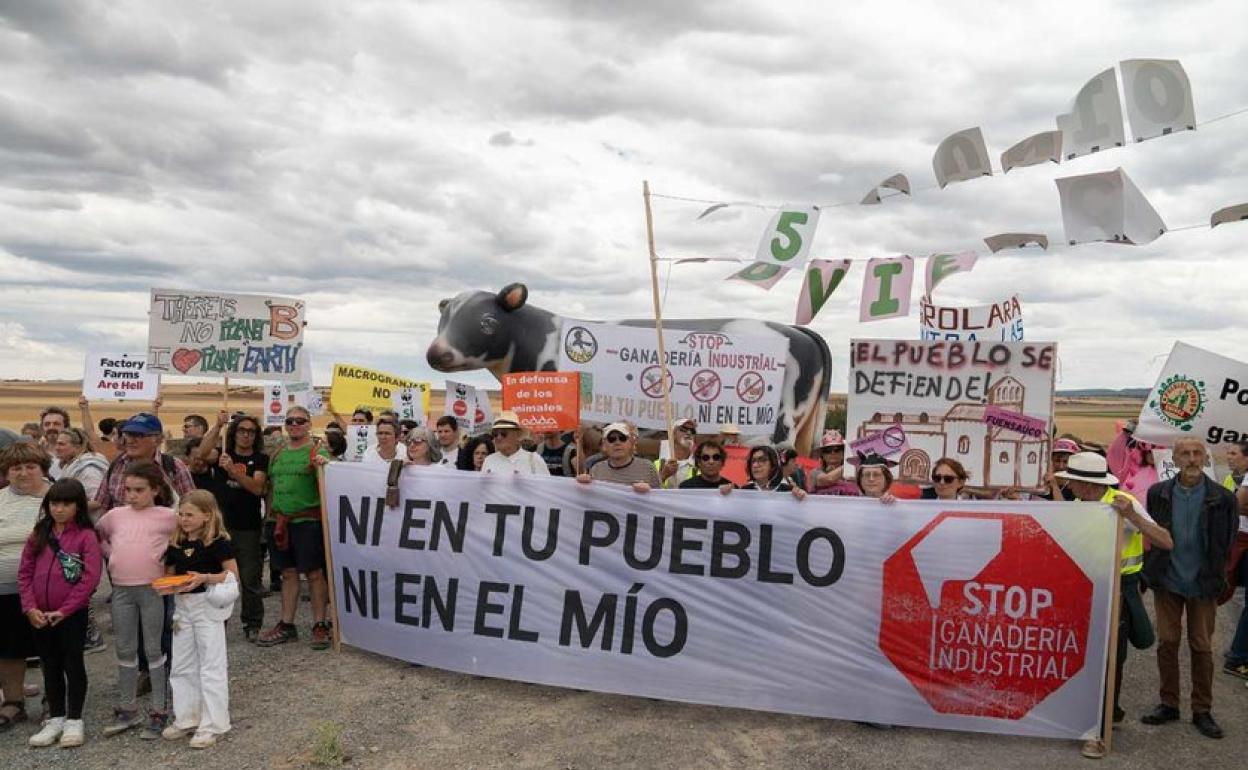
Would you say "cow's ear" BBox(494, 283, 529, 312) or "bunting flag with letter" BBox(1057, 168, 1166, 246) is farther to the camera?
"cow's ear" BBox(494, 283, 529, 312)

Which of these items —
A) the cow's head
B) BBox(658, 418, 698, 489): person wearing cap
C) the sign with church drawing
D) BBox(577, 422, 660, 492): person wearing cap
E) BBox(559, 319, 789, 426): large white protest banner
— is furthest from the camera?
the cow's head

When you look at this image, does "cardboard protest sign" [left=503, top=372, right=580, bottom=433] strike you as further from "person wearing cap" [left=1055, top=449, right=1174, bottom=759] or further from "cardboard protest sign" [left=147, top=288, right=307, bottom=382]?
"cardboard protest sign" [left=147, top=288, right=307, bottom=382]

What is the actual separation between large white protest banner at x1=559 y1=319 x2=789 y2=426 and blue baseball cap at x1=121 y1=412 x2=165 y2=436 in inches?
253

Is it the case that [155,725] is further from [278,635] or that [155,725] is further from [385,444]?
[385,444]

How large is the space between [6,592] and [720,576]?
13.7 ft

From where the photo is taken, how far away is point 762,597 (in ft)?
17.3

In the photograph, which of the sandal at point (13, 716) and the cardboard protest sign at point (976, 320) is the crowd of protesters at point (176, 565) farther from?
the cardboard protest sign at point (976, 320)

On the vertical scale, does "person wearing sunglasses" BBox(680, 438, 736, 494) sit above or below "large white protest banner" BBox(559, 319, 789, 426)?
below

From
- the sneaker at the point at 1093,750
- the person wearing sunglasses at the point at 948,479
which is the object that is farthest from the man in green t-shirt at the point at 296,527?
the sneaker at the point at 1093,750

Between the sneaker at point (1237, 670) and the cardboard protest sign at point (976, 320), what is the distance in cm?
423

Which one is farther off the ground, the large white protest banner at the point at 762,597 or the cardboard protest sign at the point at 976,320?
the cardboard protest sign at the point at 976,320

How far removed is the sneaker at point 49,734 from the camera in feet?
15.3

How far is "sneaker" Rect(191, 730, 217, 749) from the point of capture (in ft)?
15.4

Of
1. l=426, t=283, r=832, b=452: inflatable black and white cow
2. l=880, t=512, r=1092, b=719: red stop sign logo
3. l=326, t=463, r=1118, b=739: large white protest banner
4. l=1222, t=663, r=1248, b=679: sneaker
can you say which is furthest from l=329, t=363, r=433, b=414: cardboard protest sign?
l=1222, t=663, r=1248, b=679: sneaker
